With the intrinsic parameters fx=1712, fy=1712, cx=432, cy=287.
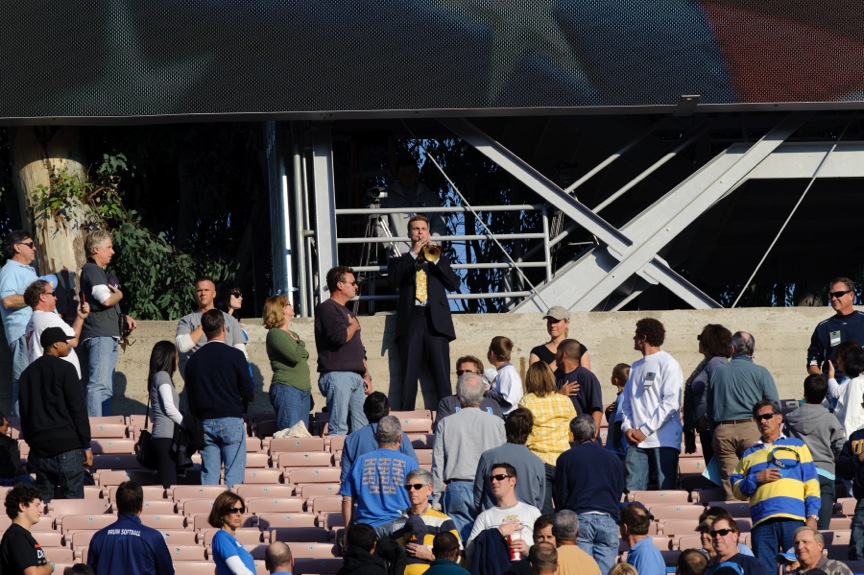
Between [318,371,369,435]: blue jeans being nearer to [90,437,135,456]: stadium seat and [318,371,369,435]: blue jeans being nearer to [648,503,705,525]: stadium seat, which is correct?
[90,437,135,456]: stadium seat

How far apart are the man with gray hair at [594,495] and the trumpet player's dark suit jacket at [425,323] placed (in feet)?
13.6

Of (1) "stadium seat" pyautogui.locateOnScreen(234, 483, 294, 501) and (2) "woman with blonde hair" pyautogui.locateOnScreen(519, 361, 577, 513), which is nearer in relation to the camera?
(2) "woman with blonde hair" pyautogui.locateOnScreen(519, 361, 577, 513)

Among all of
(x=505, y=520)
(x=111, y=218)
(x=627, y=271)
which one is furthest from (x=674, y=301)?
(x=505, y=520)

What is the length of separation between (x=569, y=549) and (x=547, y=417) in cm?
216

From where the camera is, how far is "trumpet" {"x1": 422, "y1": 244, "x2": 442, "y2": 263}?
14.6m

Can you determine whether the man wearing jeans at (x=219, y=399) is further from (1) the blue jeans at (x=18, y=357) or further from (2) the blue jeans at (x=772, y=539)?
(2) the blue jeans at (x=772, y=539)

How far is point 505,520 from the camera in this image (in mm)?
10031

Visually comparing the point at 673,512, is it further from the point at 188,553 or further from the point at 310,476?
the point at 188,553

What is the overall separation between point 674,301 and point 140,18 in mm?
10980

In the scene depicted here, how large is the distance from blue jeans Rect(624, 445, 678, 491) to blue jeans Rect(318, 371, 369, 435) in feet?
7.33

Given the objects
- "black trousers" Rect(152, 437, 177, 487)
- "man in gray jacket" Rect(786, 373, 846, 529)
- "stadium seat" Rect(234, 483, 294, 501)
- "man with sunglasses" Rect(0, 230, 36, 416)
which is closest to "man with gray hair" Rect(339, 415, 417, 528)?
"stadium seat" Rect(234, 483, 294, 501)

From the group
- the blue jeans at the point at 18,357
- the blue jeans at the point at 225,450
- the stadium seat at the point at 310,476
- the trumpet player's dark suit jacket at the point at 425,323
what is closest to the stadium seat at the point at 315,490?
the stadium seat at the point at 310,476

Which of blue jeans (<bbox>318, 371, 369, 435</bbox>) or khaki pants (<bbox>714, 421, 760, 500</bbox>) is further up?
blue jeans (<bbox>318, 371, 369, 435</bbox>)

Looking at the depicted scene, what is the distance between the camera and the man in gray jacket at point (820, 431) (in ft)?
37.7
